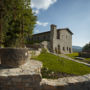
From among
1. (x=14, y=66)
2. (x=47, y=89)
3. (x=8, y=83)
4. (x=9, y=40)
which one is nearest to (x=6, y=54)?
(x=14, y=66)

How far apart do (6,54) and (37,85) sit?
2241mm

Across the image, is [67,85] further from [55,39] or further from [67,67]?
[55,39]

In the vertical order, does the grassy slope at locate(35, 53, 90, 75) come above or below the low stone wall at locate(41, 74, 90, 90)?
below

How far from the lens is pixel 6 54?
14.5 feet

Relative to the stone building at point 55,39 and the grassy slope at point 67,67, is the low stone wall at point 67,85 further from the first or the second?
the stone building at point 55,39

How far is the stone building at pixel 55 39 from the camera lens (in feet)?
80.2

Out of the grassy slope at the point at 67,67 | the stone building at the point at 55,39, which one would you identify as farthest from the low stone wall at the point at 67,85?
the stone building at the point at 55,39

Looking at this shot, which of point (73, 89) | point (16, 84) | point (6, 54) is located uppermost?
point (6, 54)

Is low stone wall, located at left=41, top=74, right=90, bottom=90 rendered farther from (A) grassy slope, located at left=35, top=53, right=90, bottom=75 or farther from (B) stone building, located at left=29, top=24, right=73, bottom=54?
(B) stone building, located at left=29, top=24, right=73, bottom=54

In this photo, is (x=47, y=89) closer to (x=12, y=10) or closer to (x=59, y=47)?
(x=12, y=10)

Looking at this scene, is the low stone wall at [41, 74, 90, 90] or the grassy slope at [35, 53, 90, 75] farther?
the grassy slope at [35, 53, 90, 75]

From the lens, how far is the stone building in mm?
24453

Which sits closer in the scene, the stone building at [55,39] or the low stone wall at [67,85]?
the low stone wall at [67,85]

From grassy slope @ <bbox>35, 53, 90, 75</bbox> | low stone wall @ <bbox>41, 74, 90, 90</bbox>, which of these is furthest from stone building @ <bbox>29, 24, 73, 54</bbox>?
low stone wall @ <bbox>41, 74, 90, 90</bbox>
